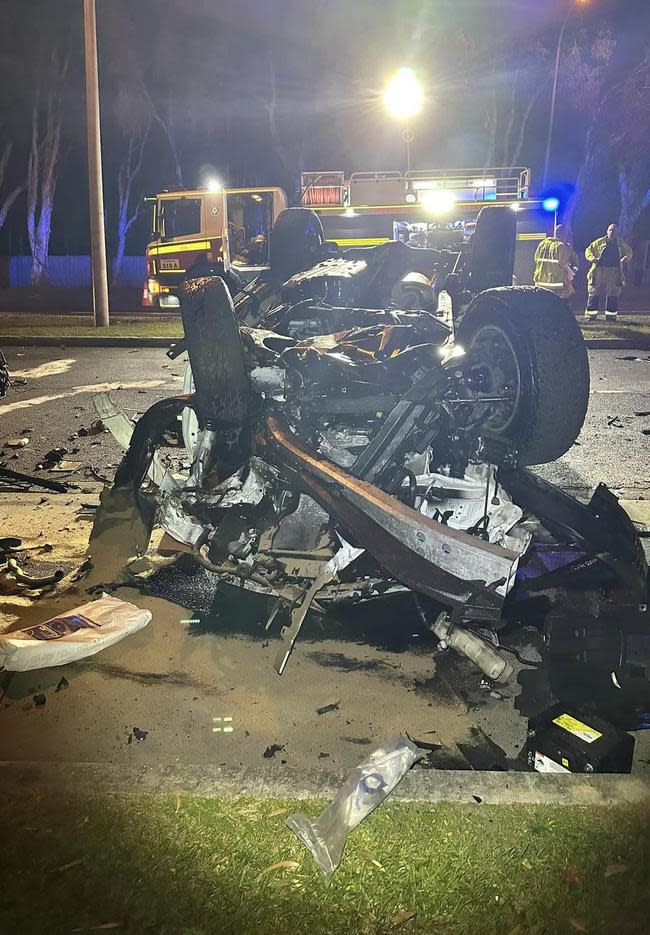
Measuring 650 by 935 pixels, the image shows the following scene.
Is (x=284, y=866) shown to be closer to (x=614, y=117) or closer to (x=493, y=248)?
(x=493, y=248)

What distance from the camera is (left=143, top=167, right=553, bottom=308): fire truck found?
13.5 m

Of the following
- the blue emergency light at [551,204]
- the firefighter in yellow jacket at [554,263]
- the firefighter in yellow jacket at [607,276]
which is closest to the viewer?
the firefighter in yellow jacket at [554,263]

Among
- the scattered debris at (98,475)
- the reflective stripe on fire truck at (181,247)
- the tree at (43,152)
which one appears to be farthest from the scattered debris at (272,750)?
the tree at (43,152)

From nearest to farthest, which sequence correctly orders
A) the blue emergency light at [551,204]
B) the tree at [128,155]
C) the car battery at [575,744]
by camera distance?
the car battery at [575,744], the blue emergency light at [551,204], the tree at [128,155]

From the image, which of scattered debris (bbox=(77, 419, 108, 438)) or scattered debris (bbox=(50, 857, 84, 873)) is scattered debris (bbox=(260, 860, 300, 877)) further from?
scattered debris (bbox=(77, 419, 108, 438))

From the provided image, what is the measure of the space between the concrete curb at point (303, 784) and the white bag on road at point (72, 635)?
0.75 m

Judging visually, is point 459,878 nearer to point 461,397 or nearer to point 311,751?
point 311,751

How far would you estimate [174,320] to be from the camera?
52.5ft

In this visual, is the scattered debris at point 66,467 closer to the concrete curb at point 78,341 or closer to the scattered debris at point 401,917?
the scattered debris at point 401,917

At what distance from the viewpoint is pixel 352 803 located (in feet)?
7.98

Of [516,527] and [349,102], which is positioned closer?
[516,527]

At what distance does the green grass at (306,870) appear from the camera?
2.11 m

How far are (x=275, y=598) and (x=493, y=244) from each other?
2.71 m

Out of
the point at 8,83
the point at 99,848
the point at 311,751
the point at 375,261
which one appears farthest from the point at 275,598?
the point at 8,83
